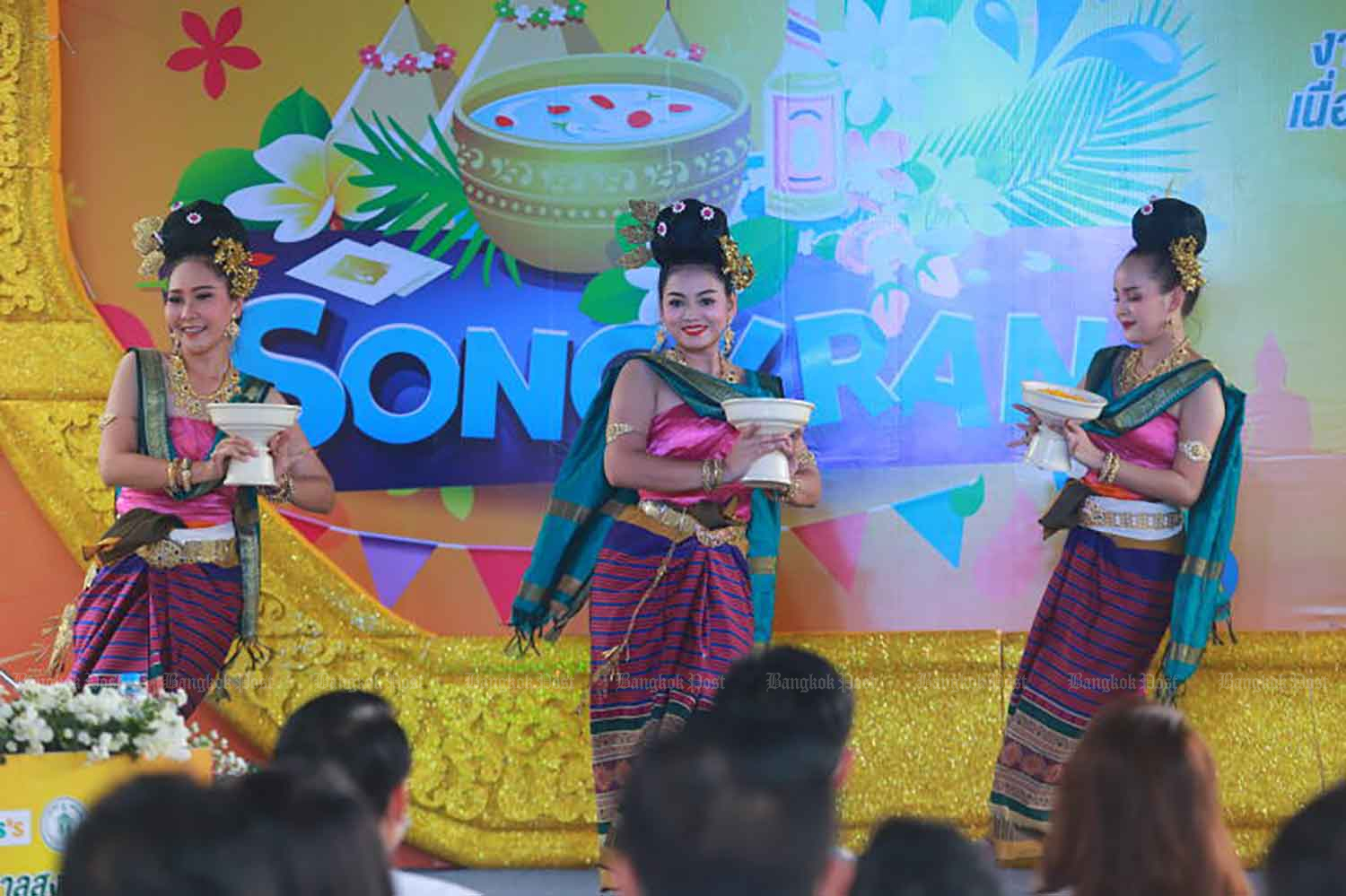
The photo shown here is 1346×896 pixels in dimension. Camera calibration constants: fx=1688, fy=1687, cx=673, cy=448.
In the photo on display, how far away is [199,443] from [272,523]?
2.63ft

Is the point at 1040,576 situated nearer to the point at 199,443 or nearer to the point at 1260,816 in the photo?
the point at 1260,816

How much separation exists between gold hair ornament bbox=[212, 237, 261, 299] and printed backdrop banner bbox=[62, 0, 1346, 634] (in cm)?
72

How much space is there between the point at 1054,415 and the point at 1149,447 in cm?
38

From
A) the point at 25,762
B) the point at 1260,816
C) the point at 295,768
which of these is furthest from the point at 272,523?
the point at 295,768

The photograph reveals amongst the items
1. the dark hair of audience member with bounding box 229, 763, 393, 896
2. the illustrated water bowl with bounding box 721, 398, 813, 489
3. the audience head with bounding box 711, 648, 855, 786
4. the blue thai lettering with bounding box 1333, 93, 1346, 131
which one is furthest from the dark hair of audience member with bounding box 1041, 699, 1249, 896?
the blue thai lettering with bounding box 1333, 93, 1346, 131

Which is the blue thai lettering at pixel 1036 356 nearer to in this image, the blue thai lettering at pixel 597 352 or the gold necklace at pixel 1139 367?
the gold necklace at pixel 1139 367

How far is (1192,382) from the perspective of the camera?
4.39 m

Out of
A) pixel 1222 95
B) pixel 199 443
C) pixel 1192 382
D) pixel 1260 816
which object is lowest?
pixel 1260 816

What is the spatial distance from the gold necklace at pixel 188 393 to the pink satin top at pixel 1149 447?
7.41ft

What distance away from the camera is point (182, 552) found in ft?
14.0

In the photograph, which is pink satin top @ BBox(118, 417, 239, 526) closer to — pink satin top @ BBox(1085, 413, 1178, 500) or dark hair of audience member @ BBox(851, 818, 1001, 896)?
pink satin top @ BBox(1085, 413, 1178, 500)

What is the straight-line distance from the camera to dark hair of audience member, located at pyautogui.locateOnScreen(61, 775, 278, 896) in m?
1.39

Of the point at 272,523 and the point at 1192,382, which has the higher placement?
the point at 1192,382

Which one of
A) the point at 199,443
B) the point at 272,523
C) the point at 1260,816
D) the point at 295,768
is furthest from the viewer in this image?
the point at 272,523
